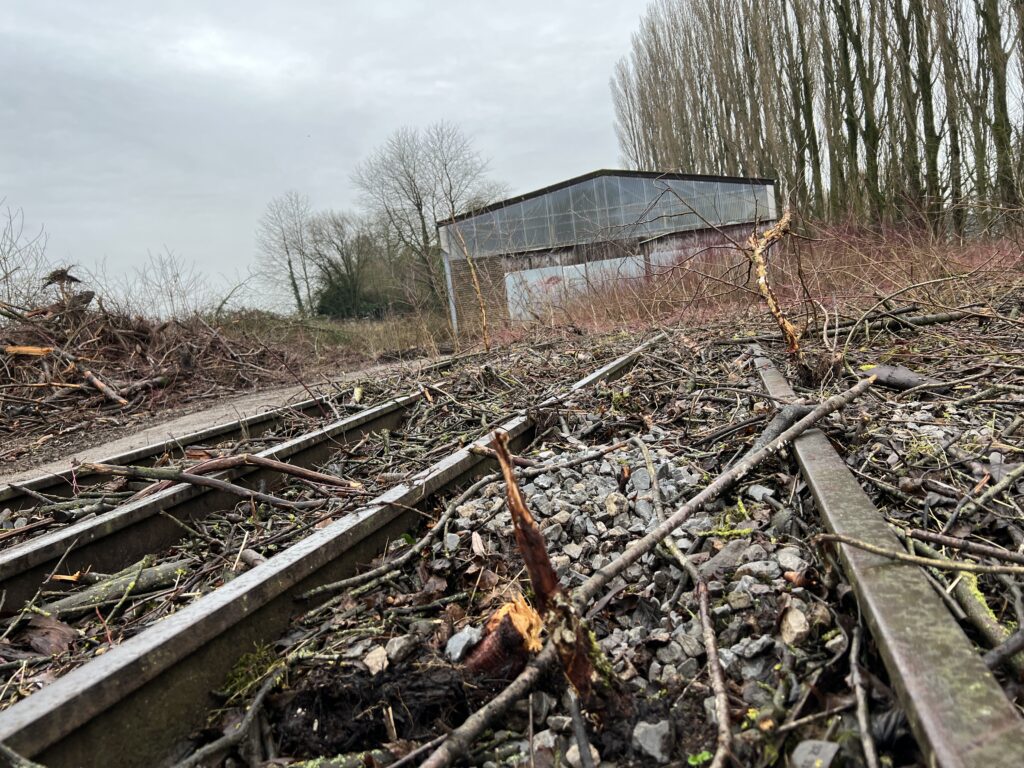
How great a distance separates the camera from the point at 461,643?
190 centimetres

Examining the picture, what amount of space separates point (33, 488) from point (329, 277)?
36.8 meters

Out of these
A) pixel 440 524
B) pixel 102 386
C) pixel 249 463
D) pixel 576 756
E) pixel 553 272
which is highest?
pixel 553 272

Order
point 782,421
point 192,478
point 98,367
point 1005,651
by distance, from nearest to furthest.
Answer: point 1005,651 < point 782,421 < point 192,478 < point 98,367

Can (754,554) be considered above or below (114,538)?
below

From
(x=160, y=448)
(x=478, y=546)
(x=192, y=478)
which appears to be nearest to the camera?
(x=478, y=546)

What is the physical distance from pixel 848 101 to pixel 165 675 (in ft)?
88.7

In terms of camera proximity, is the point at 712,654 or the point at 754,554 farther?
the point at 754,554

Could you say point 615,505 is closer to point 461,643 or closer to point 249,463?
point 461,643

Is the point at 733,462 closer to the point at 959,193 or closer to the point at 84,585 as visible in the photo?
the point at 84,585

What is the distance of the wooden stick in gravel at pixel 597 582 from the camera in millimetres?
1413

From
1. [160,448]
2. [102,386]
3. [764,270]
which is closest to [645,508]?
[764,270]

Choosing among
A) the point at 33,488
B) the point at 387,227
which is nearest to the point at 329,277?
the point at 387,227

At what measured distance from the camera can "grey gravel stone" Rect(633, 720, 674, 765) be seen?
1.43 metres

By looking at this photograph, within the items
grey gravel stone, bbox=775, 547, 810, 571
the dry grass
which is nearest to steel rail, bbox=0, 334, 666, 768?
grey gravel stone, bbox=775, 547, 810, 571
